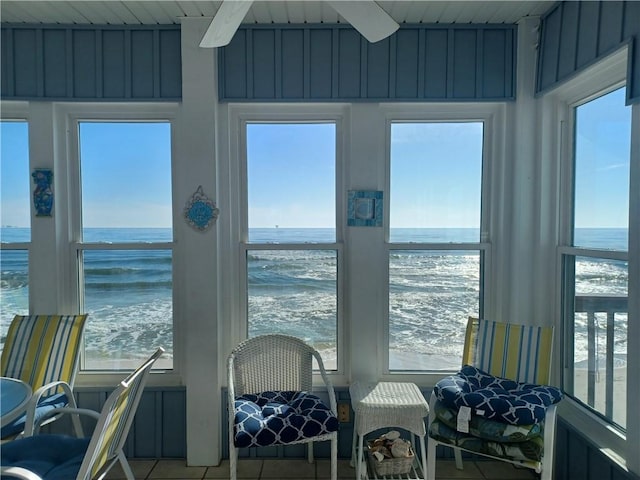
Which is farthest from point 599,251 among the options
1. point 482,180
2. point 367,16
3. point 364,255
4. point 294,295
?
point 294,295

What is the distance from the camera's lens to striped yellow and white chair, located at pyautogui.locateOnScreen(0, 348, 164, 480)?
4.38 ft

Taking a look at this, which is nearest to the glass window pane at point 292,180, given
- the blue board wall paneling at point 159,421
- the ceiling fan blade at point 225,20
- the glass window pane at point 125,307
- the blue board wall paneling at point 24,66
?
the glass window pane at point 125,307

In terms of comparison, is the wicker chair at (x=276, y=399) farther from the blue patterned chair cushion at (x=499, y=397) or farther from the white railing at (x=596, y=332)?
the white railing at (x=596, y=332)

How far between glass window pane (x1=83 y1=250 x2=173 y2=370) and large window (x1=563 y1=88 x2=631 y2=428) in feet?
8.13

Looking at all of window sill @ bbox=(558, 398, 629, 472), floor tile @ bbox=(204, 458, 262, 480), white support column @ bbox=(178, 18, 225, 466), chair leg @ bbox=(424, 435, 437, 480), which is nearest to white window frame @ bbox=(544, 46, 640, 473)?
window sill @ bbox=(558, 398, 629, 472)

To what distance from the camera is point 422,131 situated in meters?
2.50

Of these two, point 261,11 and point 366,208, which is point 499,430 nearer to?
point 366,208

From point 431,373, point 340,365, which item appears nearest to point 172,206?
point 340,365

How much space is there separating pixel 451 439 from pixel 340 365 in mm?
847

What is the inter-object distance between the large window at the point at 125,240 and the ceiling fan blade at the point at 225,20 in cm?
103

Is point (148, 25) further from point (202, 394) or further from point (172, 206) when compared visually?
point (202, 394)

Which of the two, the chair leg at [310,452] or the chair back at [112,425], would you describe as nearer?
the chair back at [112,425]

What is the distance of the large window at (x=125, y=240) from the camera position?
251cm

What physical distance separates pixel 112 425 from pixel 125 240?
1379 mm
